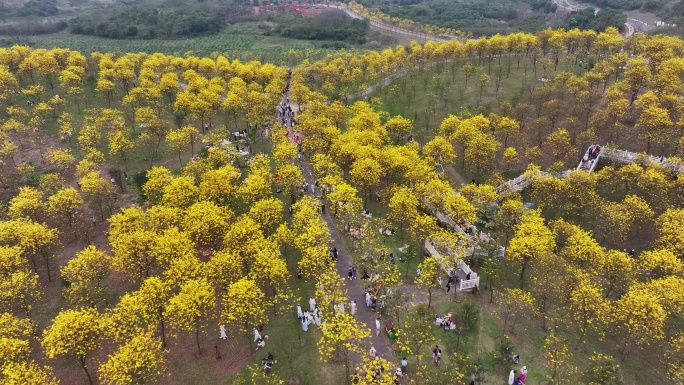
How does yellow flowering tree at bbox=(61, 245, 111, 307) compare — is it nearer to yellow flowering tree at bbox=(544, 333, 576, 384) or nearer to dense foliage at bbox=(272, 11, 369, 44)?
yellow flowering tree at bbox=(544, 333, 576, 384)

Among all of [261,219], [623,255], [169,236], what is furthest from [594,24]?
[169,236]

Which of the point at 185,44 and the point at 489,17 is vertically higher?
the point at 489,17

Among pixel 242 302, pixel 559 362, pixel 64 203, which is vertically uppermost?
pixel 64 203

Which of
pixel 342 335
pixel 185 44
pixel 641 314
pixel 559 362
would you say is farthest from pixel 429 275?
pixel 185 44

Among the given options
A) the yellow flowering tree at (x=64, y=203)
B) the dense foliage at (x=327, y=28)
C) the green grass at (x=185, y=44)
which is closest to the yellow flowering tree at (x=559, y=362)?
the yellow flowering tree at (x=64, y=203)

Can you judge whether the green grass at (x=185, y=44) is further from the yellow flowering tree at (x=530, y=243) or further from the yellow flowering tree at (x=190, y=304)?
the yellow flowering tree at (x=190, y=304)

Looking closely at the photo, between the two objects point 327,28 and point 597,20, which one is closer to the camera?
point 597,20

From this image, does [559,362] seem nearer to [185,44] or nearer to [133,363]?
[133,363]

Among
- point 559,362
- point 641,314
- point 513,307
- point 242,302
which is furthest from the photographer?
point 513,307

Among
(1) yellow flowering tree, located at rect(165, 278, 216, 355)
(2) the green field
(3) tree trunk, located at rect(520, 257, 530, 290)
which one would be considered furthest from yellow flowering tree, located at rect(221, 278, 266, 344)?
(2) the green field
